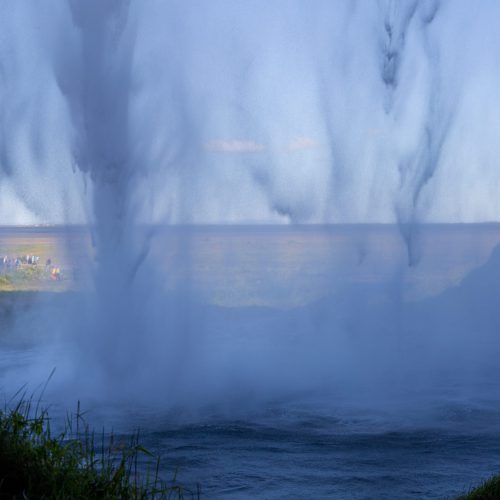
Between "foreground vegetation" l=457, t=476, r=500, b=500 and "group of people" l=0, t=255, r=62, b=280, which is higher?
"group of people" l=0, t=255, r=62, b=280

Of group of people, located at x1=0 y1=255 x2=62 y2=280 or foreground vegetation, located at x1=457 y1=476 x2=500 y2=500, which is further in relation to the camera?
group of people, located at x1=0 y1=255 x2=62 y2=280

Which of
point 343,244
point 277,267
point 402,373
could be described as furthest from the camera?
point 277,267

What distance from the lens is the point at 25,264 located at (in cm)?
5066

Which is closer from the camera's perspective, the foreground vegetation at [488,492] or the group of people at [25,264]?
the foreground vegetation at [488,492]

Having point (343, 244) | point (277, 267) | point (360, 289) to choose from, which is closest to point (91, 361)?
point (343, 244)

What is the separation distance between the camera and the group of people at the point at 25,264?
150 ft

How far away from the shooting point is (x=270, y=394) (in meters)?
14.9

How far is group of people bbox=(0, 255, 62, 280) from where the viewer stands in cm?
4584

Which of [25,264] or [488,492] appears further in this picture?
[25,264]

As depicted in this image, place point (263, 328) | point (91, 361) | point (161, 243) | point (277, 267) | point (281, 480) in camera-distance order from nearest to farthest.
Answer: point (281, 480), point (91, 361), point (161, 243), point (263, 328), point (277, 267)

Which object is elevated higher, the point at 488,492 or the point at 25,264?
the point at 25,264

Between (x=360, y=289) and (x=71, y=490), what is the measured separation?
26514mm

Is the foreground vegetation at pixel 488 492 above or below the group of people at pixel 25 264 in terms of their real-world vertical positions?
below

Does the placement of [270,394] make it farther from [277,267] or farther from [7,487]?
[277,267]
